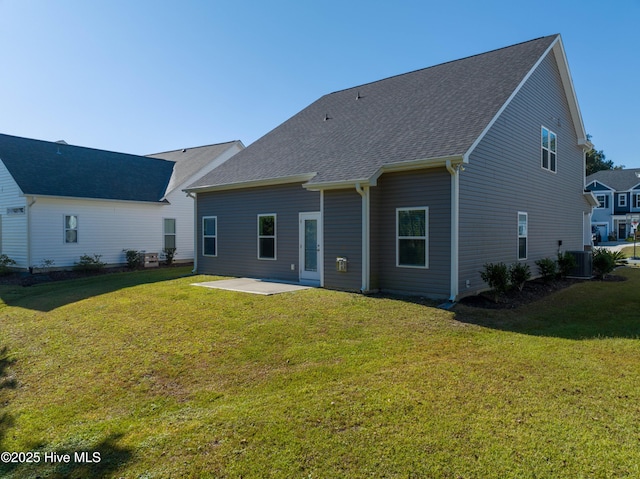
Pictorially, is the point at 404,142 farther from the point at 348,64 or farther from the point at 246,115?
the point at 246,115

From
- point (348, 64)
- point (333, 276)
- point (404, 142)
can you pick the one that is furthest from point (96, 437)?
point (348, 64)

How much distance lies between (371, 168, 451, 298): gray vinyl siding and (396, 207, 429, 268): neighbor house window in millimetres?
102

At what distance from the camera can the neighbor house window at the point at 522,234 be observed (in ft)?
39.9

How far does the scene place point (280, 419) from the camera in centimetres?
412

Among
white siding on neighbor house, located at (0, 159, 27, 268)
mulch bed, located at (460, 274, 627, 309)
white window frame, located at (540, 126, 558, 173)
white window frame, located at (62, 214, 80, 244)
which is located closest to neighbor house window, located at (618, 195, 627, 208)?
white window frame, located at (540, 126, 558, 173)

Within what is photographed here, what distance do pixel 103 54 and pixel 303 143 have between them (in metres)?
6.58

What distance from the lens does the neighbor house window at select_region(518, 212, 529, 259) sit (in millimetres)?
12172

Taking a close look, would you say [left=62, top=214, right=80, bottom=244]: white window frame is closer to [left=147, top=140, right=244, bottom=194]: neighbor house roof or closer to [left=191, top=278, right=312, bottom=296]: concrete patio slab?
[left=147, top=140, right=244, bottom=194]: neighbor house roof

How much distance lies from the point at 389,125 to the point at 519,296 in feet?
19.5

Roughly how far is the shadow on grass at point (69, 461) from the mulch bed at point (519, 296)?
7.20 meters

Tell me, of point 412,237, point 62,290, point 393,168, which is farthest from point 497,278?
point 62,290

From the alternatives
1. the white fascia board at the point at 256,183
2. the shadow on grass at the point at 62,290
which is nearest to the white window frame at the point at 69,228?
the shadow on grass at the point at 62,290

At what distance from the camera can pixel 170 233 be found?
21.0m

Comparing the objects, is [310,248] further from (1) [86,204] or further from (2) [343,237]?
(1) [86,204]
